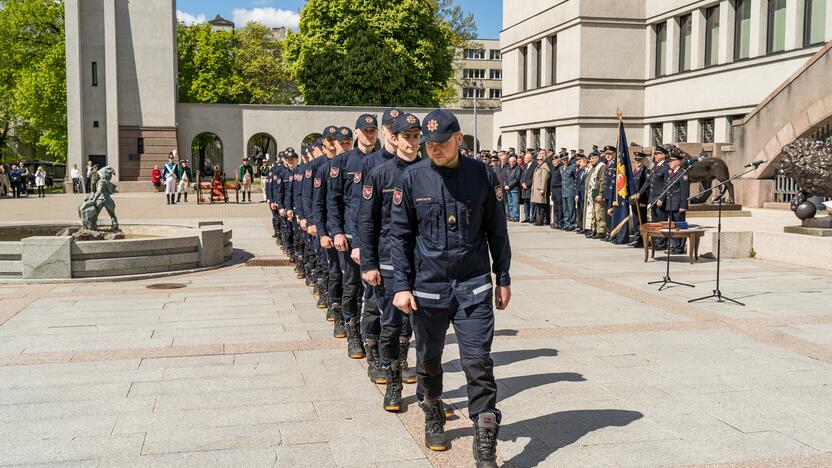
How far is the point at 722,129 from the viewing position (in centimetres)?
2934

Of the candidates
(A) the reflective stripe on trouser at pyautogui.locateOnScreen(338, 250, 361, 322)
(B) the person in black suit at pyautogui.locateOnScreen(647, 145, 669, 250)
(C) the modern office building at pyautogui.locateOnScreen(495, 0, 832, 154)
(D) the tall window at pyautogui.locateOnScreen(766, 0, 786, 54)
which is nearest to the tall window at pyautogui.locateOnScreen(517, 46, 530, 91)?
(C) the modern office building at pyautogui.locateOnScreen(495, 0, 832, 154)

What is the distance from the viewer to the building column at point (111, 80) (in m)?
43.0

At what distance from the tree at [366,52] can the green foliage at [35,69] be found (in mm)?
15435

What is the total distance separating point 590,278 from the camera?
12.4 meters

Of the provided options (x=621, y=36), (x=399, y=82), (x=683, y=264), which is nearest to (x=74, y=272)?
(x=683, y=264)

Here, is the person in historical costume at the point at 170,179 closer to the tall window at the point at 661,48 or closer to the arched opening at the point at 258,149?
the arched opening at the point at 258,149

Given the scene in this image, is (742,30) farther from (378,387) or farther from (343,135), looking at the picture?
(378,387)

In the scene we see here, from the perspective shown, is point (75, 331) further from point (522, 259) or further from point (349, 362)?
point (522, 259)

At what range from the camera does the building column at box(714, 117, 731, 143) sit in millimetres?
29141

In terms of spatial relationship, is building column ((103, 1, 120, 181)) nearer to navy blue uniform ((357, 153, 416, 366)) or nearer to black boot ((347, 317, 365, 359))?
black boot ((347, 317, 365, 359))

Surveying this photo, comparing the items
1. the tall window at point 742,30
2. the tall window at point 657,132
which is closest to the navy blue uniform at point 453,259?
the tall window at point 742,30

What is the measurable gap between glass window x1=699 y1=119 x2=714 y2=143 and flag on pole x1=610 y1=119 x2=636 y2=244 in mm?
14361

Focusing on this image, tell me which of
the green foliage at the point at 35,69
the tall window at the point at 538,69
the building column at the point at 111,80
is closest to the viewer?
the tall window at the point at 538,69

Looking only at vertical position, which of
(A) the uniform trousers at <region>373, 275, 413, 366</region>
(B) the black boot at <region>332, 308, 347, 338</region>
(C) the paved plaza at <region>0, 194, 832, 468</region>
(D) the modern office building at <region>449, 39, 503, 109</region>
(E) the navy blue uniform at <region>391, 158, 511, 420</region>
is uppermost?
(D) the modern office building at <region>449, 39, 503, 109</region>
